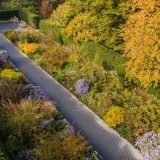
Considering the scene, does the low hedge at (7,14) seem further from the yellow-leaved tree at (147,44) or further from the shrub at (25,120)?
the shrub at (25,120)

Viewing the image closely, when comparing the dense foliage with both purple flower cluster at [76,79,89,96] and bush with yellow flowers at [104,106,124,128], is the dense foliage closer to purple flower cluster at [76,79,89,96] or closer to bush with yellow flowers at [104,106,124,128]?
purple flower cluster at [76,79,89,96]

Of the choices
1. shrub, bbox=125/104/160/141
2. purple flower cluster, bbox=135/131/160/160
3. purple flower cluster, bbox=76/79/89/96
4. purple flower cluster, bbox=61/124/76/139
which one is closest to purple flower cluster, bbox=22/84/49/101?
purple flower cluster, bbox=76/79/89/96

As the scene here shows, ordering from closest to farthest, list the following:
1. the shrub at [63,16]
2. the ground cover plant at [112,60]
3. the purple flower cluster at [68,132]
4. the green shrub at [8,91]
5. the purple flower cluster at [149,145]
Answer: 1. the purple flower cluster at [149,145]
2. the purple flower cluster at [68,132]
3. the ground cover plant at [112,60]
4. the green shrub at [8,91]
5. the shrub at [63,16]

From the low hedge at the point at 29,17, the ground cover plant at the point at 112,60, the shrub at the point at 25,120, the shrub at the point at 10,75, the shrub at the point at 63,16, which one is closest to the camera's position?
the shrub at the point at 25,120

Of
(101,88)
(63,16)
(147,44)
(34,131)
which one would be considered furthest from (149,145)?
(63,16)

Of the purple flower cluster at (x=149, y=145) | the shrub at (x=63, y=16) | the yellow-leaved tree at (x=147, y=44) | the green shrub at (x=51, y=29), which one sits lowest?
the green shrub at (x=51, y=29)

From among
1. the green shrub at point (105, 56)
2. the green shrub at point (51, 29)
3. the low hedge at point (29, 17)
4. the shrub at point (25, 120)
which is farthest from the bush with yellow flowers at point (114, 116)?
the low hedge at point (29, 17)
